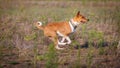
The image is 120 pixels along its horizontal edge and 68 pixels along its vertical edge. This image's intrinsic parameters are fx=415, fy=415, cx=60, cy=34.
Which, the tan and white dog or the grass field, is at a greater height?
the tan and white dog

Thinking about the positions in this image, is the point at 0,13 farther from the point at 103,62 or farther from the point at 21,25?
the point at 103,62

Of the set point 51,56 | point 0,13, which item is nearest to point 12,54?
point 51,56

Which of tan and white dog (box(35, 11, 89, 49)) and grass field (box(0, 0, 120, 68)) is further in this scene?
tan and white dog (box(35, 11, 89, 49))

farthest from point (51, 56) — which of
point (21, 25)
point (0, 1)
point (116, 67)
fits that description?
point (0, 1)

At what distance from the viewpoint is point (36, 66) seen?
8898mm

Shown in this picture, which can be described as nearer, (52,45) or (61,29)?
(52,45)

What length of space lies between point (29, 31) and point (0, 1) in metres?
8.46

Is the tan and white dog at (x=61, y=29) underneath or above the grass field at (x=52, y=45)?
above

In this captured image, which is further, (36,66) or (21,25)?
(21,25)

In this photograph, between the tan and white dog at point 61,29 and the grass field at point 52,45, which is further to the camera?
the tan and white dog at point 61,29

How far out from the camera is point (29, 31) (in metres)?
13.1

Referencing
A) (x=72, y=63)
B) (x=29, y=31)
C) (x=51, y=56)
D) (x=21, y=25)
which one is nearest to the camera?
(x=51, y=56)

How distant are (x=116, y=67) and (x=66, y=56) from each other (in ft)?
4.79

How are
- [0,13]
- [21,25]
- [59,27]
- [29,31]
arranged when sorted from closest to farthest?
[59,27], [29,31], [21,25], [0,13]
